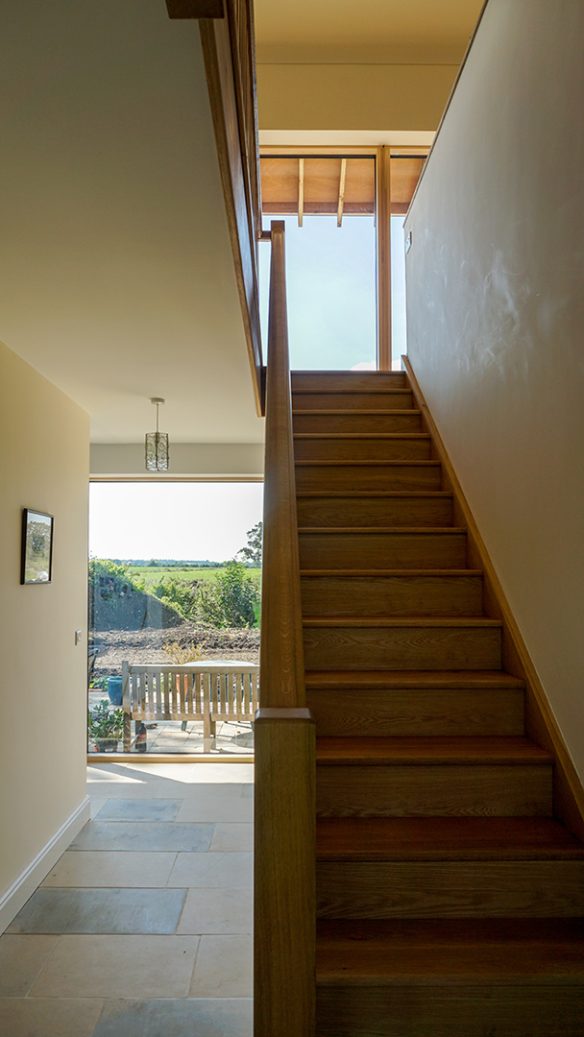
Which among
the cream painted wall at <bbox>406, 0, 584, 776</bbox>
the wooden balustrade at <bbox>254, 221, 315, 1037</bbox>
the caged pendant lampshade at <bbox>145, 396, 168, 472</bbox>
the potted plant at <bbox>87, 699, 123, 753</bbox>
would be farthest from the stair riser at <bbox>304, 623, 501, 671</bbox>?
the potted plant at <bbox>87, 699, 123, 753</bbox>

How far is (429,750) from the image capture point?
1.99 meters

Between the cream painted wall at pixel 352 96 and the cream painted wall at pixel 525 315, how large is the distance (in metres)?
2.10

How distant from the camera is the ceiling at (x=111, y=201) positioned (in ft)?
4.14

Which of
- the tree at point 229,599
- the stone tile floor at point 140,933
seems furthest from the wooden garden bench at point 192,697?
the stone tile floor at point 140,933

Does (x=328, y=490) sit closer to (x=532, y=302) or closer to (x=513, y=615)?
(x=513, y=615)

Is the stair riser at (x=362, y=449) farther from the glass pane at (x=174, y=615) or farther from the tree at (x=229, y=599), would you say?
the tree at (x=229, y=599)

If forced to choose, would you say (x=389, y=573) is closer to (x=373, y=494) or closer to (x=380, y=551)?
(x=380, y=551)

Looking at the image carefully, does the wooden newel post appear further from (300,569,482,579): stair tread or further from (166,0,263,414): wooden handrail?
(300,569,482,579): stair tread

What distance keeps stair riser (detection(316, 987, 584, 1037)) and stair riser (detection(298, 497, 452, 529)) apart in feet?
5.96

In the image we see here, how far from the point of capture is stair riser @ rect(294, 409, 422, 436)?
362cm

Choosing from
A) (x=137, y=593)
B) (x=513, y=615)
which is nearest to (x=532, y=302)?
(x=513, y=615)

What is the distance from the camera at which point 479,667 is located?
2.36 m

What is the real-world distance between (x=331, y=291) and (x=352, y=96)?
4.47 ft

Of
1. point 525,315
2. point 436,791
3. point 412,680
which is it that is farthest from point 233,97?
point 436,791
